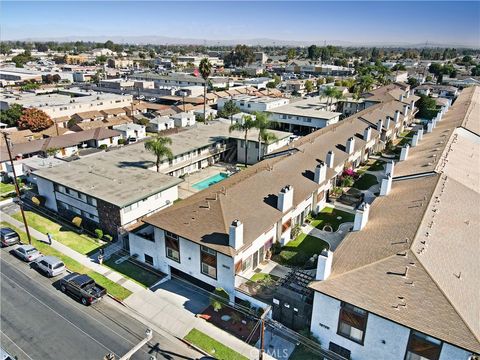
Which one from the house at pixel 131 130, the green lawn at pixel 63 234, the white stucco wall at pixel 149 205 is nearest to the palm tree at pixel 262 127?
the white stucco wall at pixel 149 205

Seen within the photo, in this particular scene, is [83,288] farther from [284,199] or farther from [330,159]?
[330,159]

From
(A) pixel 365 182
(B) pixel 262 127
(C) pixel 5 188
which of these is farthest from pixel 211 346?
(C) pixel 5 188

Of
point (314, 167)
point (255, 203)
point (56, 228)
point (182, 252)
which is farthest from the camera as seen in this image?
point (314, 167)

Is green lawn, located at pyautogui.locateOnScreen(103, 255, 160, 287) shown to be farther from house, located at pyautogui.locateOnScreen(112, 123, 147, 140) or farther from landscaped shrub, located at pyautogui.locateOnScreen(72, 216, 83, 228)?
house, located at pyautogui.locateOnScreen(112, 123, 147, 140)

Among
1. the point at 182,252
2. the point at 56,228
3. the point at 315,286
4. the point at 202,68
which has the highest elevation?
the point at 202,68

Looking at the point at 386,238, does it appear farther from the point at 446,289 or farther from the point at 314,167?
the point at 314,167

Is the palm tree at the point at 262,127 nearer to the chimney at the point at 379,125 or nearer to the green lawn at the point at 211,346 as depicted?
the chimney at the point at 379,125

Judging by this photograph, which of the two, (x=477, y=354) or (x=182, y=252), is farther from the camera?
(x=182, y=252)

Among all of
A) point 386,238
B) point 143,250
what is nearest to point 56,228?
point 143,250
